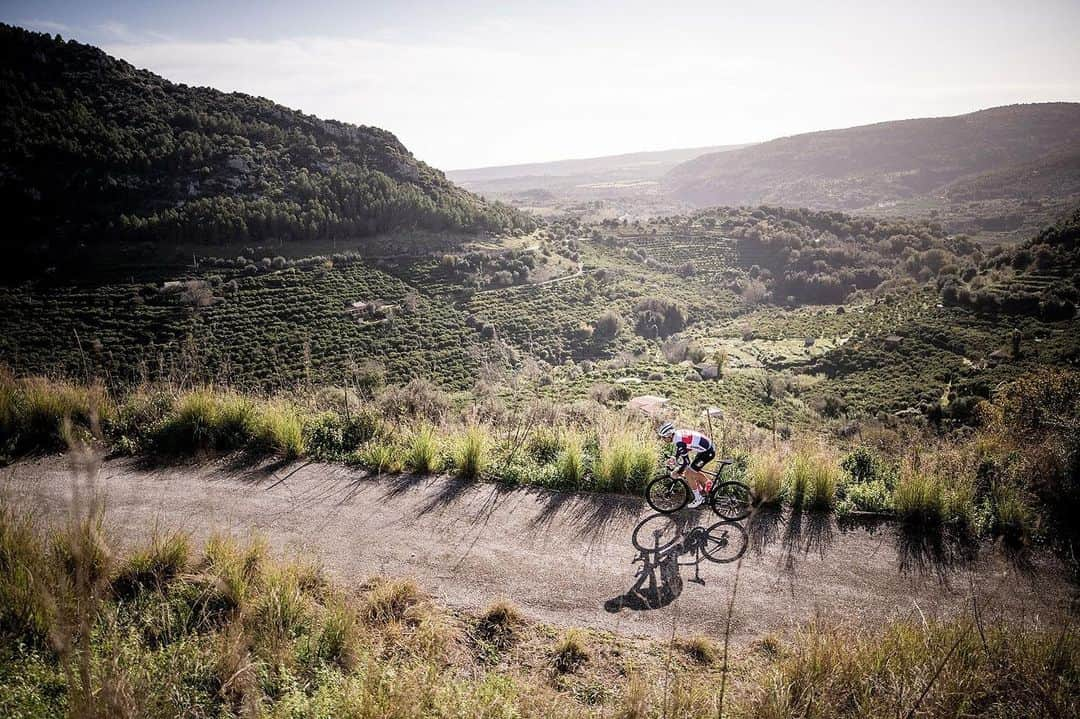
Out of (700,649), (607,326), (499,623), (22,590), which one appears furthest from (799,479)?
(607,326)

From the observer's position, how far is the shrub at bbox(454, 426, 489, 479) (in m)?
6.88

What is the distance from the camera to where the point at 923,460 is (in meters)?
6.66

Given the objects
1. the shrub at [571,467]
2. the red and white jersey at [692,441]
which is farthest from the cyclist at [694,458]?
the shrub at [571,467]

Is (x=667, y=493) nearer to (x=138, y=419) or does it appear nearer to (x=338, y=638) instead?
(x=338, y=638)

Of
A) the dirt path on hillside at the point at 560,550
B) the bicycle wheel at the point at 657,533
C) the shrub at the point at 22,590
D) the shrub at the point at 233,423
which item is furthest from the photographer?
the shrub at the point at 233,423

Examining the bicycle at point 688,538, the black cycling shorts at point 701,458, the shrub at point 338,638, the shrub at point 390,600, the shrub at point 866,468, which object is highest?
the black cycling shorts at point 701,458

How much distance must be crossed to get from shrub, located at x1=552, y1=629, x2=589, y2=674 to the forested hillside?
2332 inches

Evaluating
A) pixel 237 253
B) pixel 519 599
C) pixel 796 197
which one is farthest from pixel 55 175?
pixel 796 197

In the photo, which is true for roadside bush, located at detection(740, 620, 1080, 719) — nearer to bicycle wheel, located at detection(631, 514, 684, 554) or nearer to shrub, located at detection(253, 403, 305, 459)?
bicycle wheel, located at detection(631, 514, 684, 554)

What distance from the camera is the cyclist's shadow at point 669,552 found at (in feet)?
15.3

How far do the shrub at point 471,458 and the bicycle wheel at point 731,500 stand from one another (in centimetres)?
316

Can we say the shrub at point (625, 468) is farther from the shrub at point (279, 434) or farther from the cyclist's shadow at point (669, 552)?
the shrub at point (279, 434)

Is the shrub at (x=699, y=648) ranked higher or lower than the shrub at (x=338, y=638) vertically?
lower

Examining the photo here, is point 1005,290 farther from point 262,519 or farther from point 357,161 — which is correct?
point 357,161
